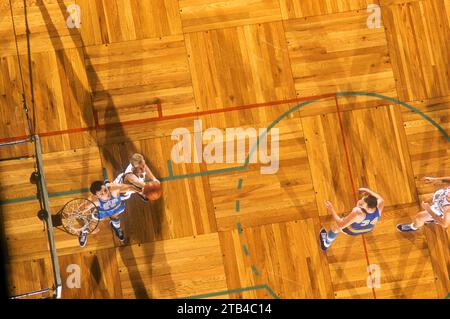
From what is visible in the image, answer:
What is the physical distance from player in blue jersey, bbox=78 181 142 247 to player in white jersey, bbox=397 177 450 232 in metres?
4.19

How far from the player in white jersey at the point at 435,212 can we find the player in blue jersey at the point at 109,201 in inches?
165

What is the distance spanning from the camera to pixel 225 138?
792 cm

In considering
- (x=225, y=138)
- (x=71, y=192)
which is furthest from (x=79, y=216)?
(x=225, y=138)

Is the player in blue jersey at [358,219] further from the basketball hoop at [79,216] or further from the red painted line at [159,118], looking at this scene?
the basketball hoop at [79,216]

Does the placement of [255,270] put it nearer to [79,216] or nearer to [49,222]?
[79,216]

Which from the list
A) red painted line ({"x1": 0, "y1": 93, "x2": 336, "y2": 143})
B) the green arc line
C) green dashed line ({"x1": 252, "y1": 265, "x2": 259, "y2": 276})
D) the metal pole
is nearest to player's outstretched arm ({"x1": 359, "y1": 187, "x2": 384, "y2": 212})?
the green arc line

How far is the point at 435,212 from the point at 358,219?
119 centimetres

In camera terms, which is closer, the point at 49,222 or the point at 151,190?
the point at 49,222

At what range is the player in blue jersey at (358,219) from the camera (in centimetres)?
775

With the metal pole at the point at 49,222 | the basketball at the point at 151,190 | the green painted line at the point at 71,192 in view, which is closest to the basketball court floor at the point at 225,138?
the green painted line at the point at 71,192

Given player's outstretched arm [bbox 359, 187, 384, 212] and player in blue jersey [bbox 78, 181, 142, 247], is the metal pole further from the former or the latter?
player's outstretched arm [bbox 359, 187, 384, 212]

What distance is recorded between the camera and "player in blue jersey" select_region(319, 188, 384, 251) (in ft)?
25.4

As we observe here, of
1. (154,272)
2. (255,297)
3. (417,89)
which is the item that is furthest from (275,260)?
(417,89)
